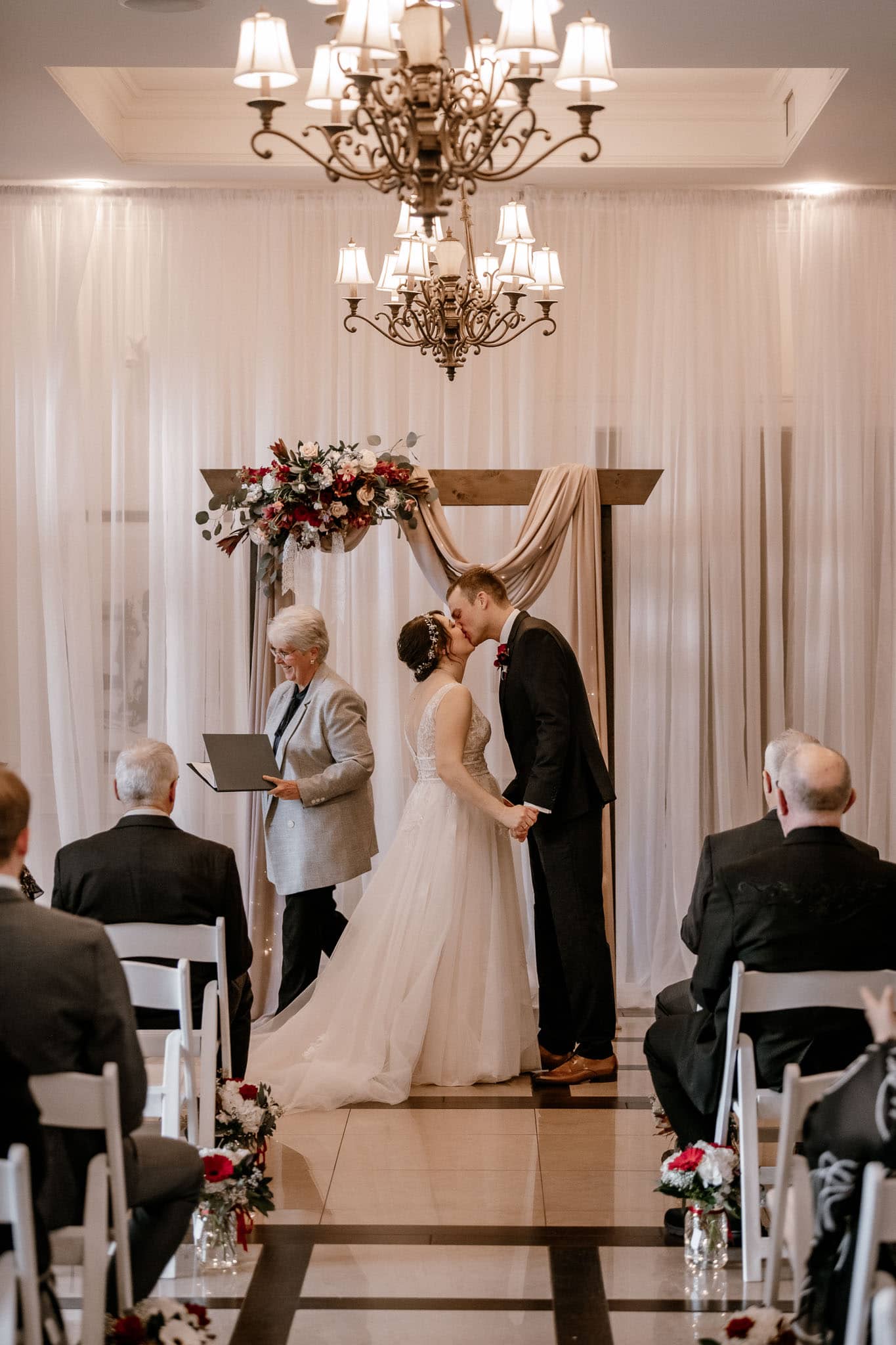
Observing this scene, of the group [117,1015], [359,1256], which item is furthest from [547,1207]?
[117,1015]

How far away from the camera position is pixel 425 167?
3184mm

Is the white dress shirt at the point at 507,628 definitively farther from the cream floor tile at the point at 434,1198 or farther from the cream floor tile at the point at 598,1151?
the cream floor tile at the point at 434,1198

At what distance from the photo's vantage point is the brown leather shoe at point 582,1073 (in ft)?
17.7

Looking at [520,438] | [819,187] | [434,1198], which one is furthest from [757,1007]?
[819,187]

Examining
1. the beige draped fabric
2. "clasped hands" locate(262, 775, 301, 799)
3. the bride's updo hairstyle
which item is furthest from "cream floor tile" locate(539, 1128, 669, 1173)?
the bride's updo hairstyle

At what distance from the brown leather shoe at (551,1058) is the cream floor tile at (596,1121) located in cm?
43

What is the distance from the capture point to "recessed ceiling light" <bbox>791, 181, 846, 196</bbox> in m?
7.09

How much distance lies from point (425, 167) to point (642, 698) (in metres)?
4.34

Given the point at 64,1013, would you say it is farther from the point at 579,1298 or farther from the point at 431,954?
the point at 431,954

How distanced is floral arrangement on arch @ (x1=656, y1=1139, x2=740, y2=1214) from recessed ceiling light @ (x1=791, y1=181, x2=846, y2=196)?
5.18 m

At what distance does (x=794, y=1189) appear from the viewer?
9.28ft

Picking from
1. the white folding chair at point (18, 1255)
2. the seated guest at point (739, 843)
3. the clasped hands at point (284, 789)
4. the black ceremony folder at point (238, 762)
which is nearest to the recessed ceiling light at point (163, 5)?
the black ceremony folder at point (238, 762)

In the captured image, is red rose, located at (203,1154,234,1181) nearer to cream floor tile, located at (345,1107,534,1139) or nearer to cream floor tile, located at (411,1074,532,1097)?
cream floor tile, located at (345,1107,534,1139)

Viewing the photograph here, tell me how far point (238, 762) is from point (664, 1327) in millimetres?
2840
